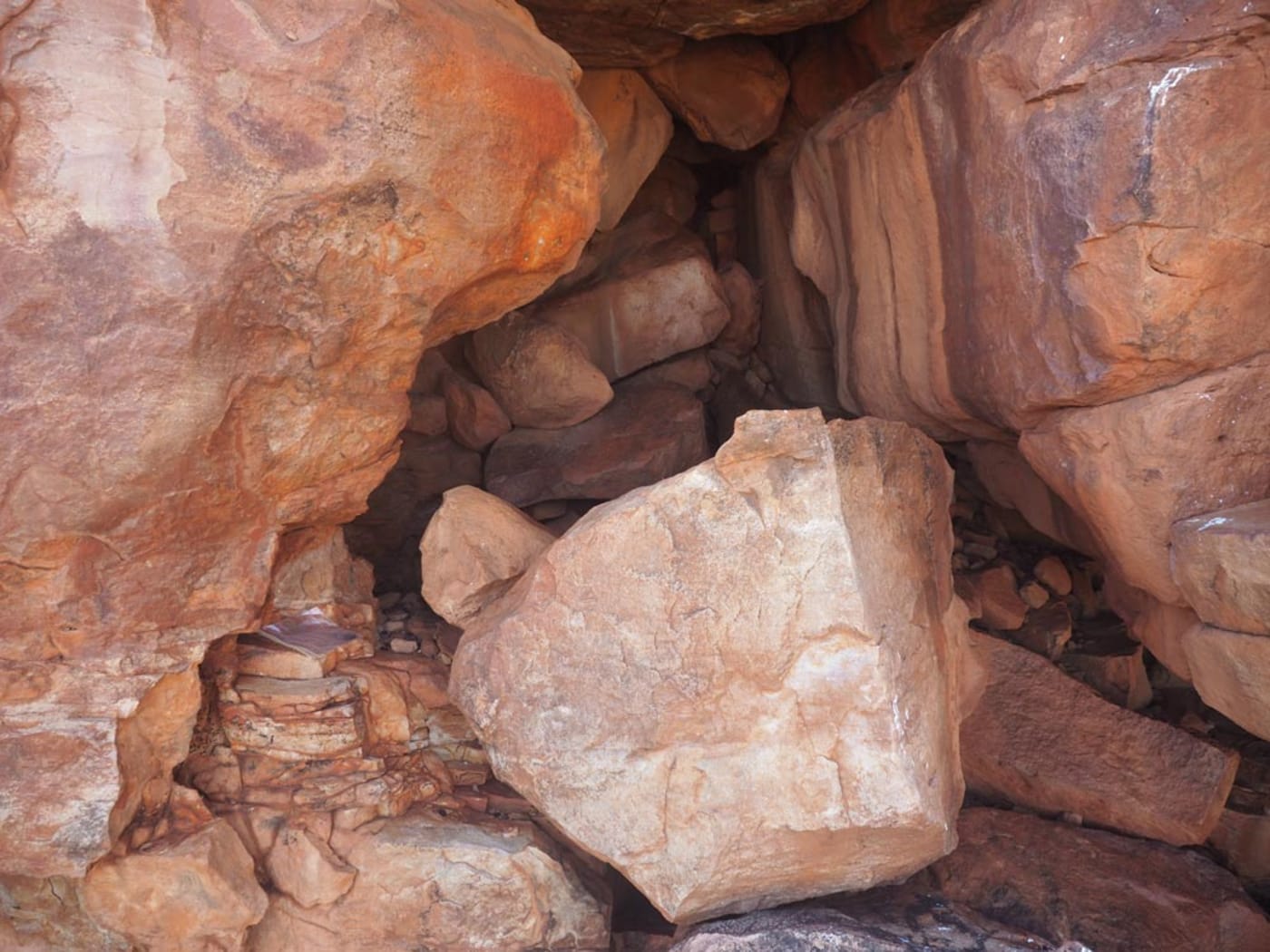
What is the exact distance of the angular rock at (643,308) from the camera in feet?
11.7

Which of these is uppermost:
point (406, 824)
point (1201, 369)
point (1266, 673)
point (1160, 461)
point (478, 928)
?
point (1201, 369)

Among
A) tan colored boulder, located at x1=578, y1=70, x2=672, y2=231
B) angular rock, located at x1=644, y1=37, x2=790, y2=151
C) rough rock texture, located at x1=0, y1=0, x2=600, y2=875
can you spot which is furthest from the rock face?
angular rock, located at x1=644, y1=37, x2=790, y2=151

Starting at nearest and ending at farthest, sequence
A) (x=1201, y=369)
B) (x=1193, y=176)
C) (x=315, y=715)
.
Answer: (x=1193, y=176), (x=1201, y=369), (x=315, y=715)

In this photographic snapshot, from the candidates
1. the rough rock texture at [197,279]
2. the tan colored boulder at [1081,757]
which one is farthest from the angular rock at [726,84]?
the tan colored boulder at [1081,757]

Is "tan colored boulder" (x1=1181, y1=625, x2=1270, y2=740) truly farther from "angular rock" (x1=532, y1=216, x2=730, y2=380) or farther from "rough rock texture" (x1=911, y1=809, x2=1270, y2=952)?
"angular rock" (x1=532, y1=216, x2=730, y2=380)

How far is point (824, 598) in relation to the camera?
7.07 feet

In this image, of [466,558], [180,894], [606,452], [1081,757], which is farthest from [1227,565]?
[180,894]

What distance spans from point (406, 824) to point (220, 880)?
0.42 metres

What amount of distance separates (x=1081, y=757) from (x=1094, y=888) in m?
0.34

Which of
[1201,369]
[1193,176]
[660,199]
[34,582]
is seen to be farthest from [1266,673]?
[660,199]

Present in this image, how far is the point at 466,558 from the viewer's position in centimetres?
258

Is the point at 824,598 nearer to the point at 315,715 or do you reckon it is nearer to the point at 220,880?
the point at 315,715

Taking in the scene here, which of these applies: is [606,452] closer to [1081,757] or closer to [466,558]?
[466,558]

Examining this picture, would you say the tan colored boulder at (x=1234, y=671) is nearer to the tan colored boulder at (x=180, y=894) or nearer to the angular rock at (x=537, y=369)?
the angular rock at (x=537, y=369)
